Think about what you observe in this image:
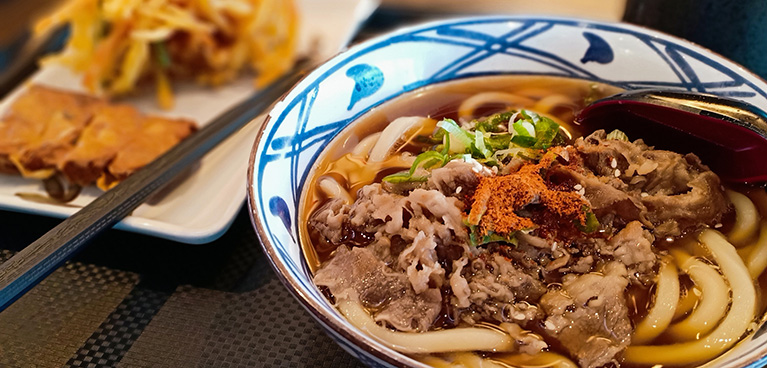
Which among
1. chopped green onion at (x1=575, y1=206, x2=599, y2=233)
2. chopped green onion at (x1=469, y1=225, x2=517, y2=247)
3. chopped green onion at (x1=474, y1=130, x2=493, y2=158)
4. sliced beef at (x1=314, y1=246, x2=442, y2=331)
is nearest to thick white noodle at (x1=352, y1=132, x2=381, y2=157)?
chopped green onion at (x1=474, y1=130, x2=493, y2=158)

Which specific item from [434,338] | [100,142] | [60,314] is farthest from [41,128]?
[434,338]

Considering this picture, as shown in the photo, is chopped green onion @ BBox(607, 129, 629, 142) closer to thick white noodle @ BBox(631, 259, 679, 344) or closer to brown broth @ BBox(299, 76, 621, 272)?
brown broth @ BBox(299, 76, 621, 272)

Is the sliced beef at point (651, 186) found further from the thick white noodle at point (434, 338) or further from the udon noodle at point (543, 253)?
the thick white noodle at point (434, 338)

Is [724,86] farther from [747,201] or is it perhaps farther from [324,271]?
[324,271]

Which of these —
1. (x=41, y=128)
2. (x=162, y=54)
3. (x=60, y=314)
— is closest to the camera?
(x=60, y=314)

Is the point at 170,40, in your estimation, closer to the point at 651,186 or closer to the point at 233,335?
the point at 233,335

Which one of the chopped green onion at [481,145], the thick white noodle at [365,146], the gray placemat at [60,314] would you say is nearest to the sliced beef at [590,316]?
the chopped green onion at [481,145]
